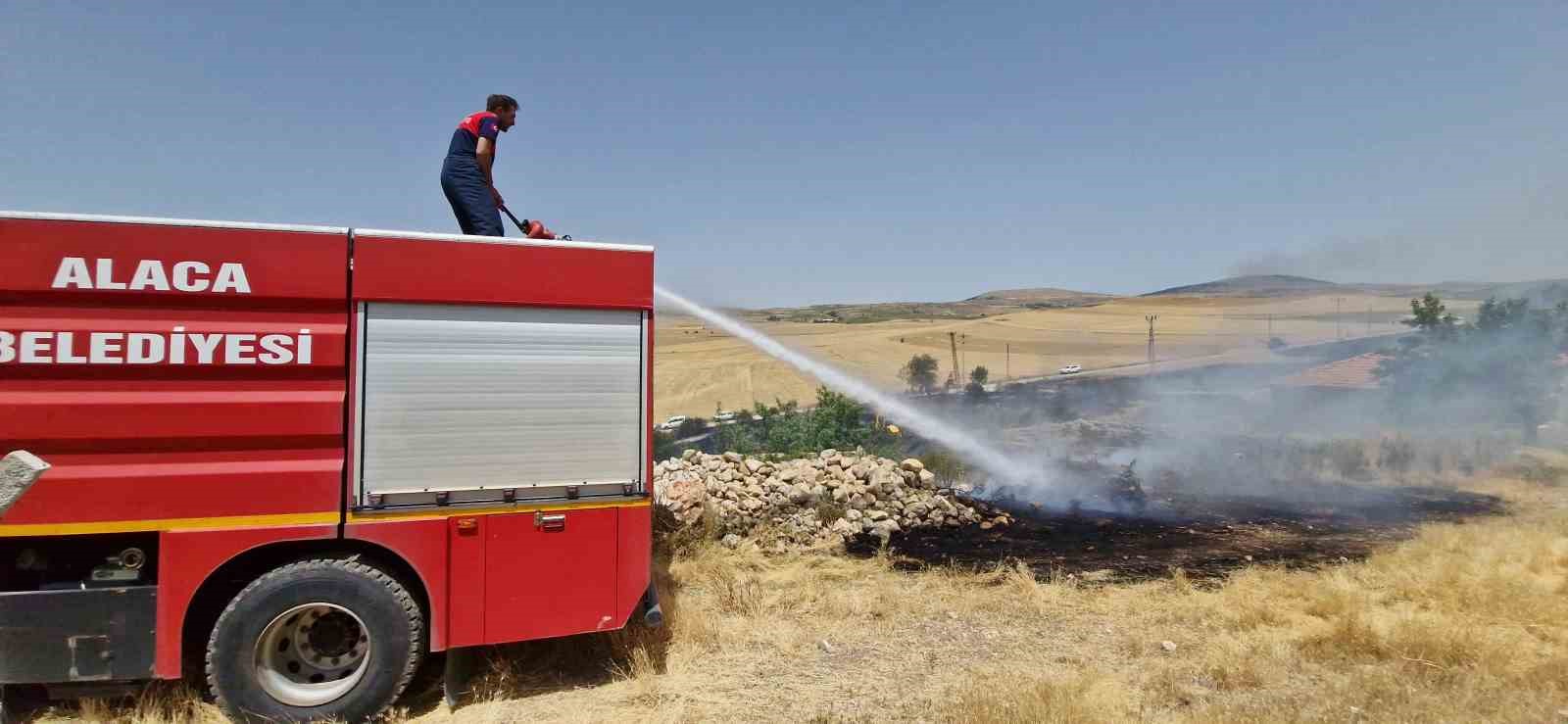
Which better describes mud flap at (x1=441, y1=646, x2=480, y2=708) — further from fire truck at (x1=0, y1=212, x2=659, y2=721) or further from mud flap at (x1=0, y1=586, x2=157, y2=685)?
mud flap at (x1=0, y1=586, x2=157, y2=685)

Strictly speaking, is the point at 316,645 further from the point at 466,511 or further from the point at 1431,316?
the point at 1431,316

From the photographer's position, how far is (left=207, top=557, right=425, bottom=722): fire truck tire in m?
4.78

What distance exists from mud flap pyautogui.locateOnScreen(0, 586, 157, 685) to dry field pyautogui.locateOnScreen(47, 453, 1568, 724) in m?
0.47

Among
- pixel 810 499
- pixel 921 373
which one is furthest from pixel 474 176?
pixel 921 373

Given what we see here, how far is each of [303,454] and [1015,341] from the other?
241ft

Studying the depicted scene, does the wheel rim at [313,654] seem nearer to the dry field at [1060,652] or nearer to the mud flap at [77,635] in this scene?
the dry field at [1060,652]

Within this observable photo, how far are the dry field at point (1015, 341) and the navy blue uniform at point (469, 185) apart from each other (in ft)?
107

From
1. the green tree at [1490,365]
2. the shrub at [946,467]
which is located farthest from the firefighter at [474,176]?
the green tree at [1490,365]

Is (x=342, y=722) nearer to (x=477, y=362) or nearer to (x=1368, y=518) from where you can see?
(x=477, y=362)

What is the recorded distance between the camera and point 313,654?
5086 millimetres

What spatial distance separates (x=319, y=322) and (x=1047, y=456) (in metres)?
18.8

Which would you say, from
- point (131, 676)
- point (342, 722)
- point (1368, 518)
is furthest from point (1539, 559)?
point (131, 676)

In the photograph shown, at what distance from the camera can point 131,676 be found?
471 cm

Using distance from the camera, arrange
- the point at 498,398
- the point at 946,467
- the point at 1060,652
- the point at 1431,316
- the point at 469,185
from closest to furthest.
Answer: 1. the point at 498,398
2. the point at 469,185
3. the point at 1060,652
4. the point at 946,467
5. the point at 1431,316
